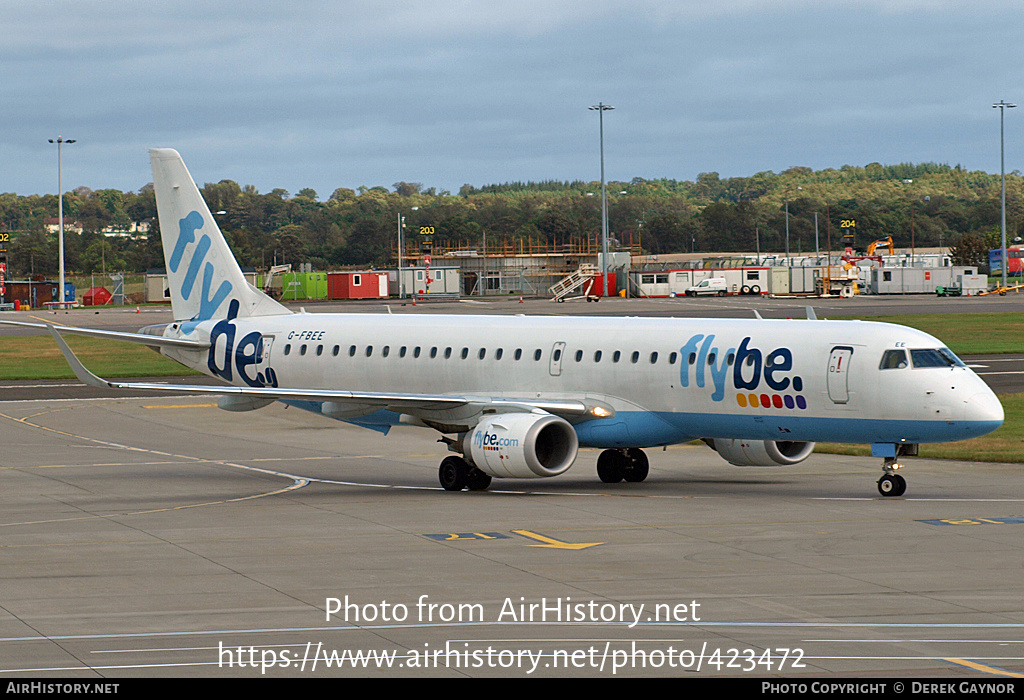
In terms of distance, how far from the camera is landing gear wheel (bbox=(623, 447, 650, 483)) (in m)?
34.8

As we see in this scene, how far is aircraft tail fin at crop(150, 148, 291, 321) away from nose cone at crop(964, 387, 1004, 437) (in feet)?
71.7

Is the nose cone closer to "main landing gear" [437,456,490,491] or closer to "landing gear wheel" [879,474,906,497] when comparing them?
"landing gear wheel" [879,474,906,497]

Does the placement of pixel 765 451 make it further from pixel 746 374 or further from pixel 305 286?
pixel 305 286

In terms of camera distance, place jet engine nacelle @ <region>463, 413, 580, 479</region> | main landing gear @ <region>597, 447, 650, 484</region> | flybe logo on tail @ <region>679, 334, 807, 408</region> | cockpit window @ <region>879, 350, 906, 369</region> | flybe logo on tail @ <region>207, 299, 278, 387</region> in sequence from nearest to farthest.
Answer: cockpit window @ <region>879, 350, 906, 369</region>, flybe logo on tail @ <region>679, 334, 807, 408</region>, jet engine nacelle @ <region>463, 413, 580, 479</region>, main landing gear @ <region>597, 447, 650, 484</region>, flybe logo on tail @ <region>207, 299, 278, 387</region>

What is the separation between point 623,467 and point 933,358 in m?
8.71

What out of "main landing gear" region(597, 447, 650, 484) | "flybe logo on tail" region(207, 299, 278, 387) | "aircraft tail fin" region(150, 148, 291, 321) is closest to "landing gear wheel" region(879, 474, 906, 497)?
"main landing gear" region(597, 447, 650, 484)

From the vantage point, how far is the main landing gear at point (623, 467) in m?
34.8

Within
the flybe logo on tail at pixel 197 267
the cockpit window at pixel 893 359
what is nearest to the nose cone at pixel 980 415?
the cockpit window at pixel 893 359

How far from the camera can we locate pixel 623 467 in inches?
1368

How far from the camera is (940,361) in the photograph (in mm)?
29719

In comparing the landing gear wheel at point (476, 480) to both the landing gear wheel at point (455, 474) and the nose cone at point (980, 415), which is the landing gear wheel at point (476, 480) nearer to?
the landing gear wheel at point (455, 474)

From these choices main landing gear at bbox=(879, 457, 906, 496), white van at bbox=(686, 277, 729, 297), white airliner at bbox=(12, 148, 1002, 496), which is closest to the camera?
white airliner at bbox=(12, 148, 1002, 496)

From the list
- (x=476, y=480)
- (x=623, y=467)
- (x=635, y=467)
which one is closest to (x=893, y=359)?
(x=635, y=467)
